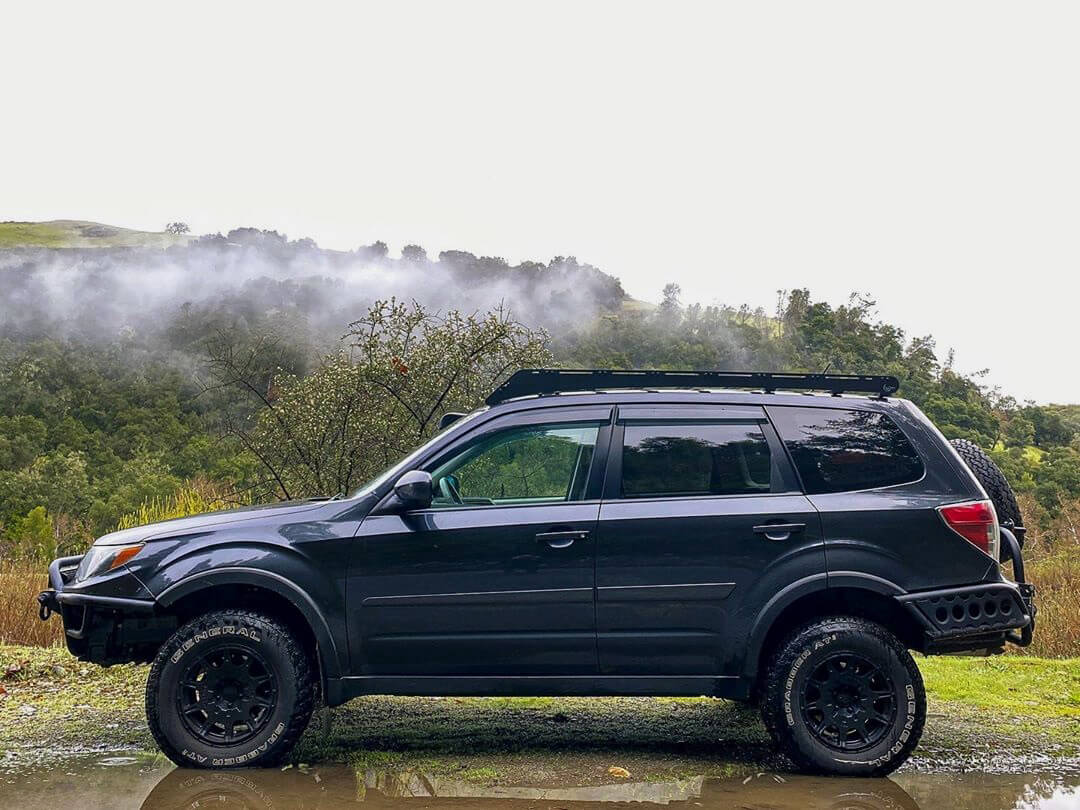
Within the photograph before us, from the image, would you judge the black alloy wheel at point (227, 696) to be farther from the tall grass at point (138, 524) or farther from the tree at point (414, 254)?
the tree at point (414, 254)

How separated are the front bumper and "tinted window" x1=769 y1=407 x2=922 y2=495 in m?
3.41

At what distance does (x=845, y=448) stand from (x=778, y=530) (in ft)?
2.09

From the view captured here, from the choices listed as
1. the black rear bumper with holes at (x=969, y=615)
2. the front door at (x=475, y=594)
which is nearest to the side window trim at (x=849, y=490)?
the black rear bumper with holes at (x=969, y=615)

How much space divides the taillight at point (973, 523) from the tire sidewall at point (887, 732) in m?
0.72

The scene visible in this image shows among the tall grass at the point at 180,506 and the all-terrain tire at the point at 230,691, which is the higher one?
the all-terrain tire at the point at 230,691

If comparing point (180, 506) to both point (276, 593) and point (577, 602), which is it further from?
point (577, 602)

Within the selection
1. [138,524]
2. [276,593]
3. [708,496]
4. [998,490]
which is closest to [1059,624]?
[998,490]

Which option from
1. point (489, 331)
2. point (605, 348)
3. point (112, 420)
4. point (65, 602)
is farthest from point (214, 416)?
point (65, 602)

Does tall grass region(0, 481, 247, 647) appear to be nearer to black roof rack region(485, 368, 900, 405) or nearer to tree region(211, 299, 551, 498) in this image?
tree region(211, 299, 551, 498)

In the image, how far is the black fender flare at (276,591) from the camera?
589 cm

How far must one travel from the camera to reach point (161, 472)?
49.3 metres

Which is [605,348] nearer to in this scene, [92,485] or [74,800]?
[92,485]

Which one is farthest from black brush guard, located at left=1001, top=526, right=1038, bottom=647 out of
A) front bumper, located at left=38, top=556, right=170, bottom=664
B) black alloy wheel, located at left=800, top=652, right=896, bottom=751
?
front bumper, located at left=38, top=556, right=170, bottom=664

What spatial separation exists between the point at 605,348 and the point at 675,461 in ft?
146
